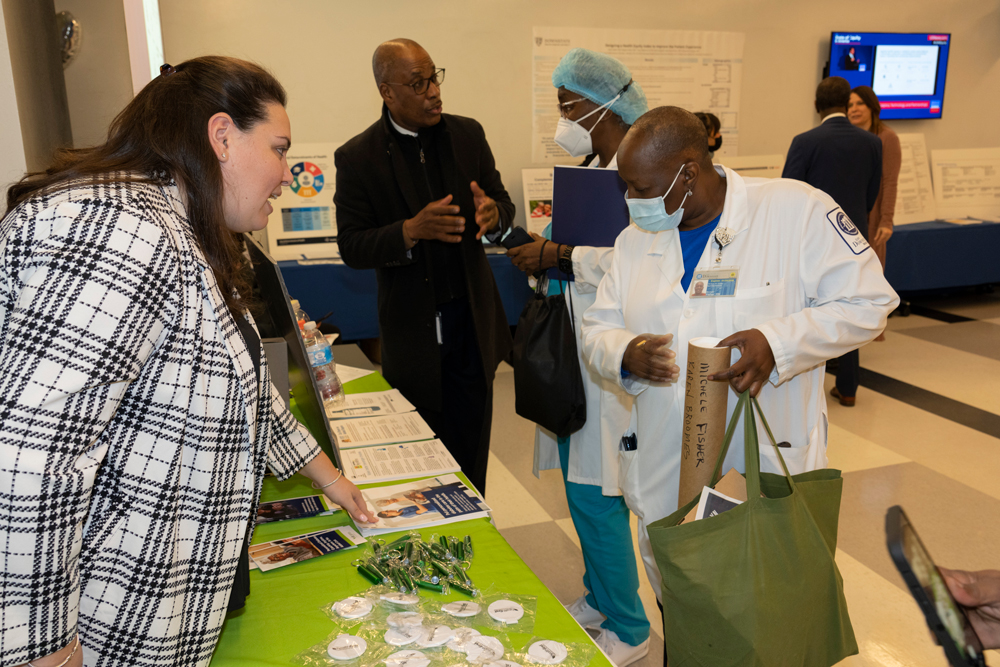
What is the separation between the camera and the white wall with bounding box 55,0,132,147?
2459 millimetres

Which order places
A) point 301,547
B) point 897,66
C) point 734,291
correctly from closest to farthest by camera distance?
1. point 301,547
2. point 734,291
3. point 897,66

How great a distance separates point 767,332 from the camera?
1.49 m

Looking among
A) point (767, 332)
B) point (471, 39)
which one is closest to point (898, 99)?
point (471, 39)

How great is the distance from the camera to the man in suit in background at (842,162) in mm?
4230

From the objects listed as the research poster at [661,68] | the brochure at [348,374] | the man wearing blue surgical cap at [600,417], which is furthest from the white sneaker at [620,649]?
the research poster at [661,68]

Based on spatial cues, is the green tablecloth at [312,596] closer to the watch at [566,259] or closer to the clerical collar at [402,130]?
the watch at [566,259]

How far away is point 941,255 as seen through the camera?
20.4ft

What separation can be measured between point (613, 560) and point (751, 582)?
1.03 m

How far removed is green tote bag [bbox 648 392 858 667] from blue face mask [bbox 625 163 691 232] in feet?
1.86

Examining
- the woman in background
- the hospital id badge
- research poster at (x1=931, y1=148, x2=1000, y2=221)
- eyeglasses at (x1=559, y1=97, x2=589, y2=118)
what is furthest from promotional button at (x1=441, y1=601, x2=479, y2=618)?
research poster at (x1=931, y1=148, x2=1000, y2=221)

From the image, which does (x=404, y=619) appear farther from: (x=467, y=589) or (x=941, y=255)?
(x=941, y=255)

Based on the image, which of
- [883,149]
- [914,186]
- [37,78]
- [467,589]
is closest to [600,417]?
[467,589]

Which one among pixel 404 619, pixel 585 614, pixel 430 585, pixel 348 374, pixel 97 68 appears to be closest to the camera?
pixel 404 619

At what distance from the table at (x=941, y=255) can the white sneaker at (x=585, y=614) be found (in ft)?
15.6
